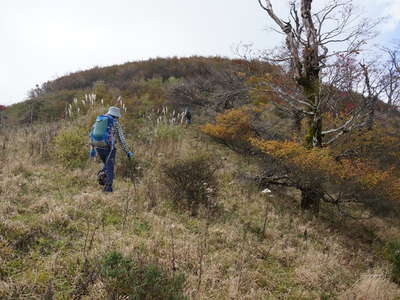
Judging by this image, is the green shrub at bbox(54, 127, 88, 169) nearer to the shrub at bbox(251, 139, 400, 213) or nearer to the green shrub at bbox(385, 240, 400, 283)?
the shrub at bbox(251, 139, 400, 213)

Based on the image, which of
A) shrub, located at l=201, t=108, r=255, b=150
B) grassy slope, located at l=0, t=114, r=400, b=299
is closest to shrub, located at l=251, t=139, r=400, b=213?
grassy slope, located at l=0, t=114, r=400, b=299

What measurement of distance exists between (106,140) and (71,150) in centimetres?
190

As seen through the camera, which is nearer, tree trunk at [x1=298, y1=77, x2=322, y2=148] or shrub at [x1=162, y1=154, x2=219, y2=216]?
shrub at [x1=162, y1=154, x2=219, y2=216]

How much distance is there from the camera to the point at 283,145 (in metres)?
6.55

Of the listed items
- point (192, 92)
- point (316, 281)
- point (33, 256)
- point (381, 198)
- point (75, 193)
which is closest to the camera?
point (33, 256)

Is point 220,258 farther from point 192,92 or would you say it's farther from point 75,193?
point 192,92

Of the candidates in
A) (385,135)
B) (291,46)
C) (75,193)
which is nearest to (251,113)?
(291,46)

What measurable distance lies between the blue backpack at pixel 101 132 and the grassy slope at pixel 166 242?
99cm

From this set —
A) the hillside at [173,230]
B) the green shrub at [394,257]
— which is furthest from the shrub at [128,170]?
the green shrub at [394,257]

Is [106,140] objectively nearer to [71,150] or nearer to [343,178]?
[71,150]

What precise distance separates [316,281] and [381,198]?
10.8 ft

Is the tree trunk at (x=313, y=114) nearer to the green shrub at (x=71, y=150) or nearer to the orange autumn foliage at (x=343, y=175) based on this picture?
the orange autumn foliage at (x=343, y=175)

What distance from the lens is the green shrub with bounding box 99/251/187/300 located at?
8.19 feet

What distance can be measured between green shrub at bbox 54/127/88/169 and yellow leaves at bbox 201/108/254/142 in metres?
5.22
